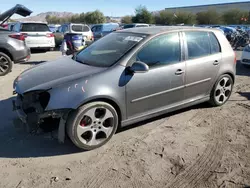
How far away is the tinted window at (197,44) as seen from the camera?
4418mm

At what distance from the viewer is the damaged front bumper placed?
3.29m

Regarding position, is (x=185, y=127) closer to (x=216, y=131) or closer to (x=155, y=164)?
(x=216, y=131)

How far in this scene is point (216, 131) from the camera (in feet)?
13.6

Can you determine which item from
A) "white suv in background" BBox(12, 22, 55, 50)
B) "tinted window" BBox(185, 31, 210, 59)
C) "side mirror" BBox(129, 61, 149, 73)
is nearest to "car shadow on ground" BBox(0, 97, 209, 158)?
"side mirror" BBox(129, 61, 149, 73)

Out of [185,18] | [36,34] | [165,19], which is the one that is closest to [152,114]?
[36,34]

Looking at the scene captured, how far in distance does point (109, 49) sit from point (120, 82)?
822mm

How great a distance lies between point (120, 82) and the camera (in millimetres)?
3604

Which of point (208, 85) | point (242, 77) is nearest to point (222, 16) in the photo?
point (242, 77)

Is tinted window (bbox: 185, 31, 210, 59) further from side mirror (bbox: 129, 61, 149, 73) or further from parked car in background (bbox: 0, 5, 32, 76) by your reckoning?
parked car in background (bbox: 0, 5, 32, 76)

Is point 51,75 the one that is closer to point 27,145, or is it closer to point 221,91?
point 27,145

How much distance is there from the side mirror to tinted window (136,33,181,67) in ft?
0.63

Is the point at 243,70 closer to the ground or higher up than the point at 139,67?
closer to the ground

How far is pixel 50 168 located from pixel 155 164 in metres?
1.29

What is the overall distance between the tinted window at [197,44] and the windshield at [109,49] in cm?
93
